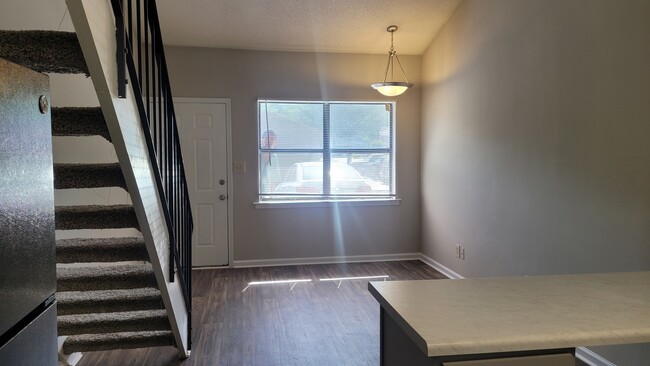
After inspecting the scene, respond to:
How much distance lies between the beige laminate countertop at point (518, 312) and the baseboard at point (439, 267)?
2.98m

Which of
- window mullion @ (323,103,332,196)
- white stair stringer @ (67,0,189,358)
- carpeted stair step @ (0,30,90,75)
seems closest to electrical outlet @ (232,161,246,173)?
window mullion @ (323,103,332,196)

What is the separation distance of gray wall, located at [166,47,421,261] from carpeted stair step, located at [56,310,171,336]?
232 centimetres

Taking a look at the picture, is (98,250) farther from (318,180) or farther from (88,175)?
(318,180)

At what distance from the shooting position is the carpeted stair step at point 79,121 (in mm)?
1423

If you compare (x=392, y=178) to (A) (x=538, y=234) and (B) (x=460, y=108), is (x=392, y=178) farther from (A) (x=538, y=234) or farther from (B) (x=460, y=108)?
(A) (x=538, y=234)

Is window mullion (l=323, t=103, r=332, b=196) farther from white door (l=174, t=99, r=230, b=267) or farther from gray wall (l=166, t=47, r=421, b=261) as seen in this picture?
white door (l=174, t=99, r=230, b=267)

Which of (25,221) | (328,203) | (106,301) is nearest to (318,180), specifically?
(328,203)

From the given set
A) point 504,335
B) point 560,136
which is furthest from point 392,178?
point 504,335

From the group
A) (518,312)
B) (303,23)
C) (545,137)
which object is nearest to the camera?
(518,312)

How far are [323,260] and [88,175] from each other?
370cm

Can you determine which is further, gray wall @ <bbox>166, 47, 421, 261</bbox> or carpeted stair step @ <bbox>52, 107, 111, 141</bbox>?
gray wall @ <bbox>166, 47, 421, 261</bbox>

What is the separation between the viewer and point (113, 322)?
2438 mm

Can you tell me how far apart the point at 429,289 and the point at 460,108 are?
10.6 ft

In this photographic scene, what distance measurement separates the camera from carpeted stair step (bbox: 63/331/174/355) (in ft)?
8.24
